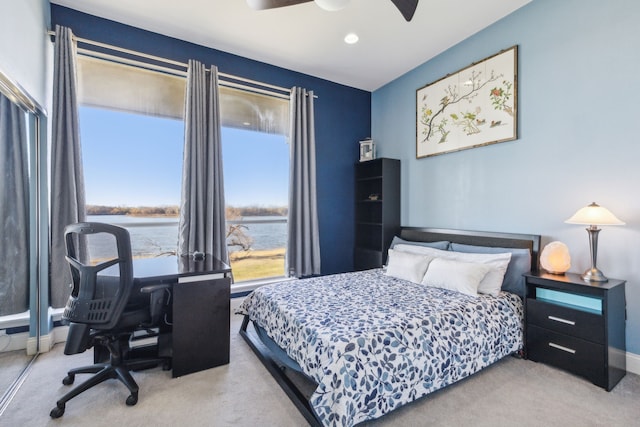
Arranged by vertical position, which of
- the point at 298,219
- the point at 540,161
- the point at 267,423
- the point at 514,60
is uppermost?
the point at 514,60

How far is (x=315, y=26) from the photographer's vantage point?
9.55 ft

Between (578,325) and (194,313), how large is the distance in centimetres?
271

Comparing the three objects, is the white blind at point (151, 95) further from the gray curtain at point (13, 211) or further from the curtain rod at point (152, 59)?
the gray curtain at point (13, 211)

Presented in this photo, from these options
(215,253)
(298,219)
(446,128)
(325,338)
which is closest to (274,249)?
(298,219)

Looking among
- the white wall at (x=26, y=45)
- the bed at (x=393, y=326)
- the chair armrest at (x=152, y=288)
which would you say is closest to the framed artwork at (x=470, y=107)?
the bed at (x=393, y=326)

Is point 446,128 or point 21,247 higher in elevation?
point 446,128

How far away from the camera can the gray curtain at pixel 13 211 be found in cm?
214

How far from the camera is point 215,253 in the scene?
10.4 feet

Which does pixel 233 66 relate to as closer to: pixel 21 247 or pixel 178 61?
pixel 178 61

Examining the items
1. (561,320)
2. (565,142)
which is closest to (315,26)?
(565,142)

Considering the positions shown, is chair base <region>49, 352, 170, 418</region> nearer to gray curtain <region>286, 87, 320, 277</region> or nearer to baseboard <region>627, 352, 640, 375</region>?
gray curtain <region>286, 87, 320, 277</region>

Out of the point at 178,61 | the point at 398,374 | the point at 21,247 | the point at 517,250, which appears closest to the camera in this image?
→ the point at 398,374

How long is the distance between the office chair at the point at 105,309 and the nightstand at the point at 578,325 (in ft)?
9.05

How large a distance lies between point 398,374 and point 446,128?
275 cm
